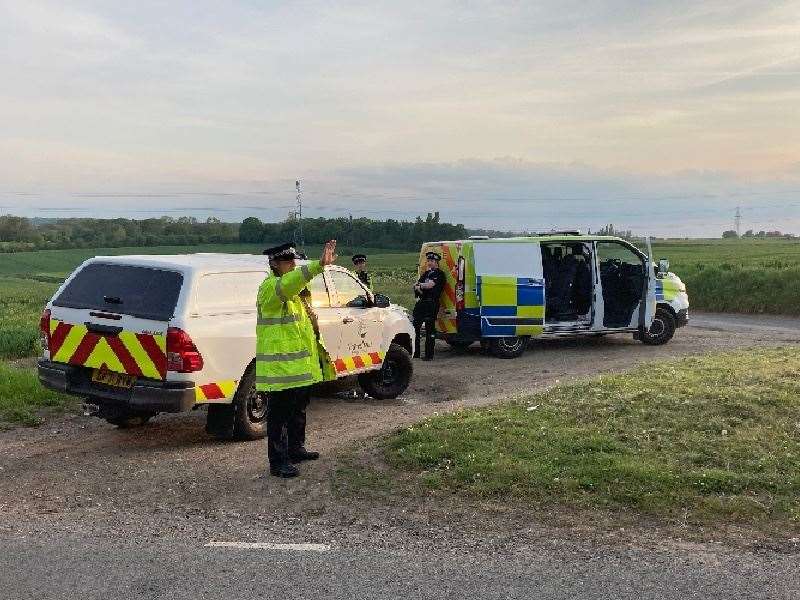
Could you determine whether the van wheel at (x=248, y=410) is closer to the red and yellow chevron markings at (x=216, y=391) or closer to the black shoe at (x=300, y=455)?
the red and yellow chevron markings at (x=216, y=391)

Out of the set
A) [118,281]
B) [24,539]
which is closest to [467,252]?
[118,281]

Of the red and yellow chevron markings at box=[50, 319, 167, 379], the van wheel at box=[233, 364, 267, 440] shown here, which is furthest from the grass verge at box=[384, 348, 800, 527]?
the red and yellow chevron markings at box=[50, 319, 167, 379]

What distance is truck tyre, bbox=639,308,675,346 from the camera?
587 inches

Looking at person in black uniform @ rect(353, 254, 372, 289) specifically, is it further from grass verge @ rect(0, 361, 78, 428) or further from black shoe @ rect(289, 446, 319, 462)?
black shoe @ rect(289, 446, 319, 462)

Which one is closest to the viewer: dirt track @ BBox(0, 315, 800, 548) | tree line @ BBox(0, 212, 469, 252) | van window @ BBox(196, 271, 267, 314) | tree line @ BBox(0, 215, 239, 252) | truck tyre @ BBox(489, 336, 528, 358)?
dirt track @ BBox(0, 315, 800, 548)

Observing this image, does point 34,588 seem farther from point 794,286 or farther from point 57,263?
point 57,263

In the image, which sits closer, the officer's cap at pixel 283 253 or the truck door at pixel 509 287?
the officer's cap at pixel 283 253

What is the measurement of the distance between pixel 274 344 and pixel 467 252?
24.2ft

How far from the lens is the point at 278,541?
16.5ft

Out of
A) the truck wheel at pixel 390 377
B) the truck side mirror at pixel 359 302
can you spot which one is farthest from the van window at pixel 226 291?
the truck wheel at pixel 390 377

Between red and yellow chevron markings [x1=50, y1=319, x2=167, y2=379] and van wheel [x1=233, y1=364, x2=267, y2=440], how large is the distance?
86 cm

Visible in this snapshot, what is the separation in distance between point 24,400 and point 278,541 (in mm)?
5872

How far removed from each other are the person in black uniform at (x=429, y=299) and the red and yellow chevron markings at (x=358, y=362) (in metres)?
3.53

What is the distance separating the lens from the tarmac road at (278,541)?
14.0 ft
